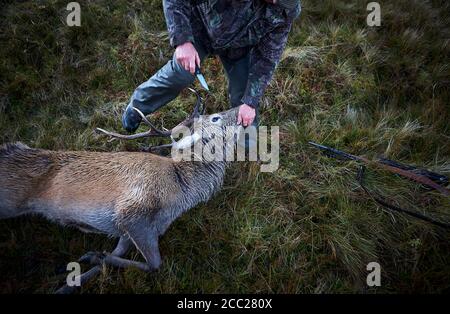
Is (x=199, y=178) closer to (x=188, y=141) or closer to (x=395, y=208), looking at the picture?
(x=188, y=141)

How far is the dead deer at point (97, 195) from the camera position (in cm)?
378

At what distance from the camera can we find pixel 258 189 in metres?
4.70

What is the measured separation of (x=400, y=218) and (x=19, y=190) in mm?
4183

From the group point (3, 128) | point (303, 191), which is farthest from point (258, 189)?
point (3, 128)

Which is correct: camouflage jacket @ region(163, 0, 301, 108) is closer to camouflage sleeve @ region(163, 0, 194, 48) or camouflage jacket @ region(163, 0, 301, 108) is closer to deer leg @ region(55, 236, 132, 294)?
camouflage sleeve @ region(163, 0, 194, 48)

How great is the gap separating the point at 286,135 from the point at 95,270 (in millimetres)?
2980

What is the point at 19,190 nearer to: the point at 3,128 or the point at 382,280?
the point at 3,128

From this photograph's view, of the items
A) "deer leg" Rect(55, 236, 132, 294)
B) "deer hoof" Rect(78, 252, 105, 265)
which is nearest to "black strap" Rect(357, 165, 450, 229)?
"deer leg" Rect(55, 236, 132, 294)

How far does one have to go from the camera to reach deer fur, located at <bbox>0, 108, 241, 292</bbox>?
378 centimetres

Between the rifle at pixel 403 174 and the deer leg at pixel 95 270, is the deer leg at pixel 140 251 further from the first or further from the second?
the rifle at pixel 403 174

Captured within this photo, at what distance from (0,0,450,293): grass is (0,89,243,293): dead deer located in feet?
0.69

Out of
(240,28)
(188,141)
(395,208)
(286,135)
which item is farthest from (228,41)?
(395,208)

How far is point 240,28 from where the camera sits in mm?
3869

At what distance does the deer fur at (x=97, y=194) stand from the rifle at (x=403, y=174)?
228 centimetres
